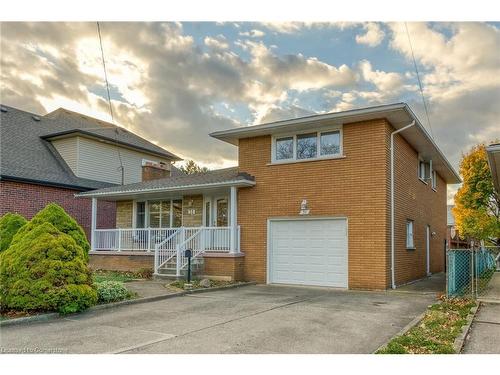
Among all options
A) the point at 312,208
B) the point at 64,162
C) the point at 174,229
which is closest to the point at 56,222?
the point at 174,229

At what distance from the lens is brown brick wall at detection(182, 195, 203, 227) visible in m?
16.9

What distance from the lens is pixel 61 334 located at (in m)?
6.82

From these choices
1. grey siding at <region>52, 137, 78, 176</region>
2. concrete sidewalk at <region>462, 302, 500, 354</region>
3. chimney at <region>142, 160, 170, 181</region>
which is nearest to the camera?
concrete sidewalk at <region>462, 302, 500, 354</region>

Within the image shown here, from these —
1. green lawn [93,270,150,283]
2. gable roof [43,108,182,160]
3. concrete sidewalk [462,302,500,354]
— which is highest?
gable roof [43,108,182,160]

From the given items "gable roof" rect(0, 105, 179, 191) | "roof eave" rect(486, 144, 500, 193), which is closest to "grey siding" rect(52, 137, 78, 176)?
"gable roof" rect(0, 105, 179, 191)

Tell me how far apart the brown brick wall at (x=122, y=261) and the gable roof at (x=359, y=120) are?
519 centimetres

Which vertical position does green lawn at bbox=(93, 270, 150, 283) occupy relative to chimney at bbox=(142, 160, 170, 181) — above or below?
below

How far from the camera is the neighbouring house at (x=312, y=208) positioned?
12555mm

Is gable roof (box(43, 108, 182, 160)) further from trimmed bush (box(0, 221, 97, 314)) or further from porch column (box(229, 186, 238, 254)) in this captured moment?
trimmed bush (box(0, 221, 97, 314))

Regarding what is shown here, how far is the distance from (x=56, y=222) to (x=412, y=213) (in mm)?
11313

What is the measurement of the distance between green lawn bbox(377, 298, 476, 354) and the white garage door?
3951mm

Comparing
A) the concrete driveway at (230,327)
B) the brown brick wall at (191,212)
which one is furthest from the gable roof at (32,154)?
the concrete driveway at (230,327)

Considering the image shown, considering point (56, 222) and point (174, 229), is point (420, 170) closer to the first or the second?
point (174, 229)

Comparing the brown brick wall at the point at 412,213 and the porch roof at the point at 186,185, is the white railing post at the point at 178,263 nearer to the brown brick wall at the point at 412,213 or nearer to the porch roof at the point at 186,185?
the porch roof at the point at 186,185
